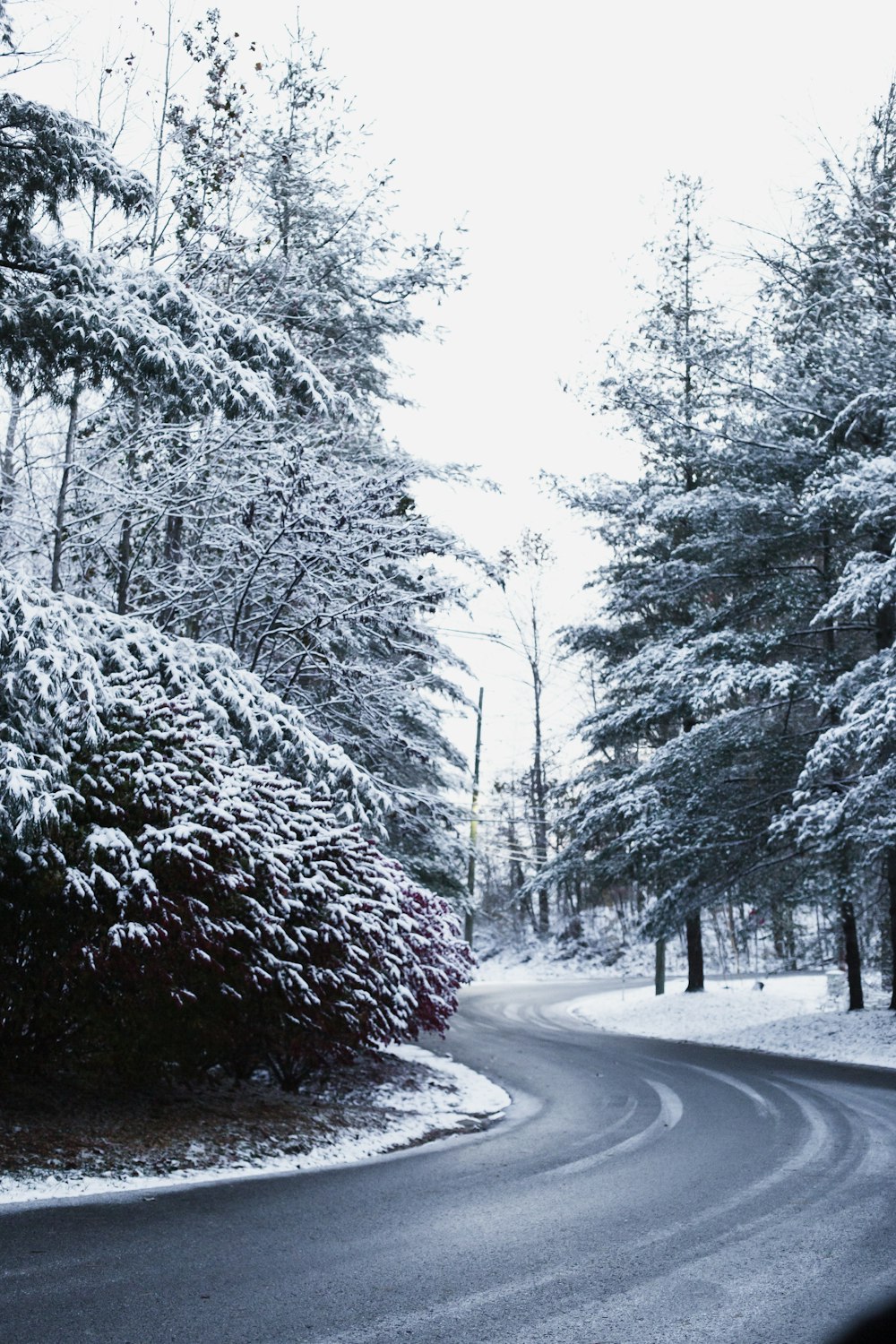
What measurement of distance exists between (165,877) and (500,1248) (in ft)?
10.5

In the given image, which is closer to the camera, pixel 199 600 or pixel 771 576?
pixel 199 600

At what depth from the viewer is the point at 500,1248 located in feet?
15.3

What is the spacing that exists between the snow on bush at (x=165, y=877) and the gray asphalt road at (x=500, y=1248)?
4.30 ft

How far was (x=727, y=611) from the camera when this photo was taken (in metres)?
17.1

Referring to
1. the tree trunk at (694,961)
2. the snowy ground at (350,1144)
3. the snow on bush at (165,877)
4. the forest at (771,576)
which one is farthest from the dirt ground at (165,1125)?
the tree trunk at (694,961)

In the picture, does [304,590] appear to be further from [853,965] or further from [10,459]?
[853,965]

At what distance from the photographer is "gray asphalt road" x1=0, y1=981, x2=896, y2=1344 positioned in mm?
3686

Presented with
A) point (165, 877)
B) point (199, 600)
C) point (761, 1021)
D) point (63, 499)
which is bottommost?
point (761, 1021)

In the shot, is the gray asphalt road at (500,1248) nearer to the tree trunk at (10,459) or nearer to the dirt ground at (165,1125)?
the dirt ground at (165,1125)

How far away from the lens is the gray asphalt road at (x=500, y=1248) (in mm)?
3686

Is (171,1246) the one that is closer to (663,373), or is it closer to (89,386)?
(89,386)

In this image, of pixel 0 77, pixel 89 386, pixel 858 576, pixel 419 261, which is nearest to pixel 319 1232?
pixel 89 386

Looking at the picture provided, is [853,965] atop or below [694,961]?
atop

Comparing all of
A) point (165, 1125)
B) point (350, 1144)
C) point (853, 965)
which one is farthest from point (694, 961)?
point (165, 1125)
